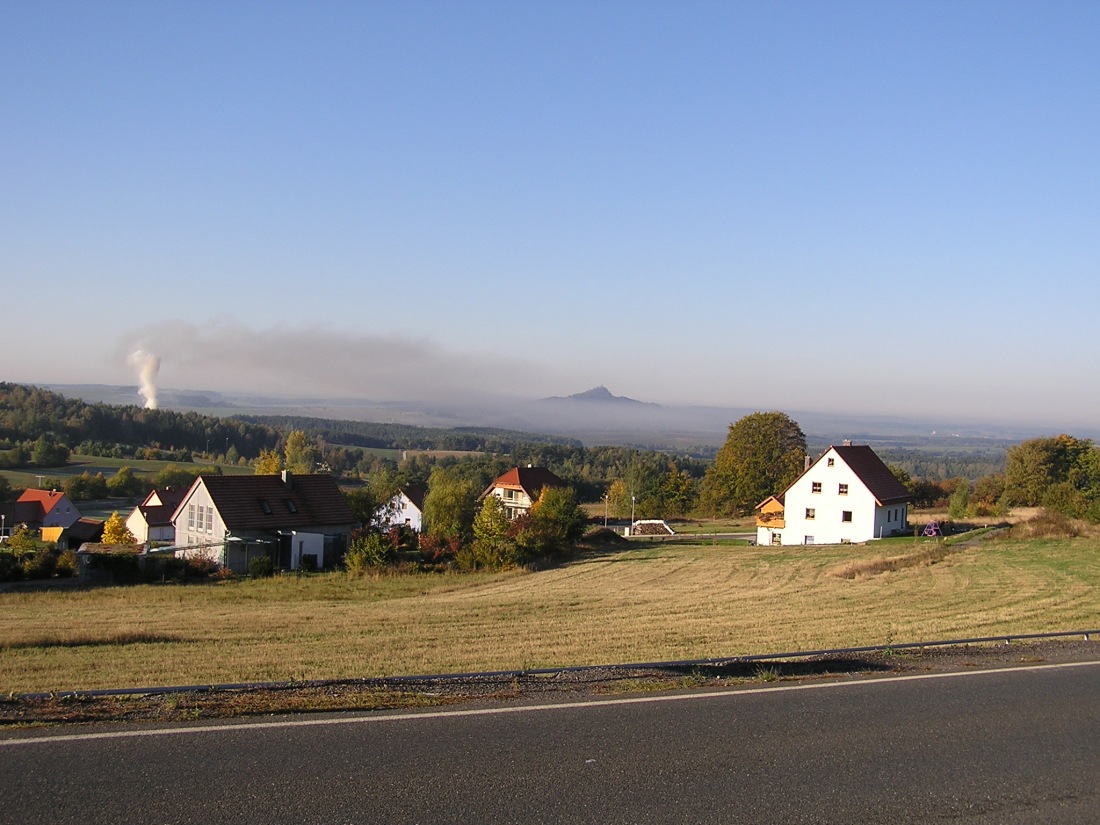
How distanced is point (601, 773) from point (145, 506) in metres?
70.6

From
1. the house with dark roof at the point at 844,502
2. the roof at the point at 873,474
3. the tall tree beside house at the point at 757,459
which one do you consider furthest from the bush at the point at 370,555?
the tall tree beside house at the point at 757,459

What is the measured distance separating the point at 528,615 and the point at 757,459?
177 feet

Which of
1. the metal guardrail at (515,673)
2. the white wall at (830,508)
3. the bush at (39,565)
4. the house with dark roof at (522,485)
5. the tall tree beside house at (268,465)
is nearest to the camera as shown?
the metal guardrail at (515,673)

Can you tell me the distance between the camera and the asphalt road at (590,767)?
6.29 m

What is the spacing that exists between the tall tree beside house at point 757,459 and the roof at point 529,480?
47.1 ft

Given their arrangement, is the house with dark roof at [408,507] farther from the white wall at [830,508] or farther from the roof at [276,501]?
the white wall at [830,508]

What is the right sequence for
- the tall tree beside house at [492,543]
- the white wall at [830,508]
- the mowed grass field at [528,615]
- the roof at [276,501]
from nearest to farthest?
1. the mowed grass field at [528,615]
2. the tall tree beside house at [492,543]
3. the roof at [276,501]
4. the white wall at [830,508]

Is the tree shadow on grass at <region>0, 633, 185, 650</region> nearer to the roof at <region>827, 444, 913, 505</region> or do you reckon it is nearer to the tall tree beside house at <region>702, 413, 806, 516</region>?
the roof at <region>827, 444, 913, 505</region>

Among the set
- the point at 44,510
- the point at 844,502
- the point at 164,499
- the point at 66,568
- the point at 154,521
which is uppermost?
the point at 844,502

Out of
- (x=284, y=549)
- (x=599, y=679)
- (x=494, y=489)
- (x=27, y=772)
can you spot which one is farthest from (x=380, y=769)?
(x=494, y=489)

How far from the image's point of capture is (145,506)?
230 ft

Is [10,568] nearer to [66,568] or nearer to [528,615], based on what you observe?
[66,568]

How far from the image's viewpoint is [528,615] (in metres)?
25.2

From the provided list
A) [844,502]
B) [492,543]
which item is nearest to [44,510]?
[492,543]
